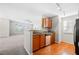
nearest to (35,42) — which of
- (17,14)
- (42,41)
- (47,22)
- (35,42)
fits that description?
(35,42)

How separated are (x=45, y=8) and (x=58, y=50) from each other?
971mm

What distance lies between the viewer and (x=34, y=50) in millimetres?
1835

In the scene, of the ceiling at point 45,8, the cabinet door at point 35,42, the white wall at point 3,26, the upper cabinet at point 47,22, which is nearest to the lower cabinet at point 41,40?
the cabinet door at point 35,42

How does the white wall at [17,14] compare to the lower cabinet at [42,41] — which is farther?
the lower cabinet at [42,41]

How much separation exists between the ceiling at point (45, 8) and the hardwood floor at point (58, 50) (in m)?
0.70

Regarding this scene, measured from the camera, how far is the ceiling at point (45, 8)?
67.6 inches

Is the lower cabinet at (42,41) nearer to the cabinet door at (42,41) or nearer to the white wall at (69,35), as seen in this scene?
the cabinet door at (42,41)

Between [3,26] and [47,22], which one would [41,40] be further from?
[3,26]

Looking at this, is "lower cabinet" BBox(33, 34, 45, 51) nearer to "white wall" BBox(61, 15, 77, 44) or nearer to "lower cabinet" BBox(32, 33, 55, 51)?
"lower cabinet" BBox(32, 33, 55, 51)

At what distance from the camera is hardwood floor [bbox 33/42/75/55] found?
5.84 ft

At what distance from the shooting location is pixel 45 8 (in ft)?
5.82

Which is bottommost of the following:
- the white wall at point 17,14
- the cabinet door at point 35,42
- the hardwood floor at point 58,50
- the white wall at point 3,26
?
the hardwood floor at point 58,50
